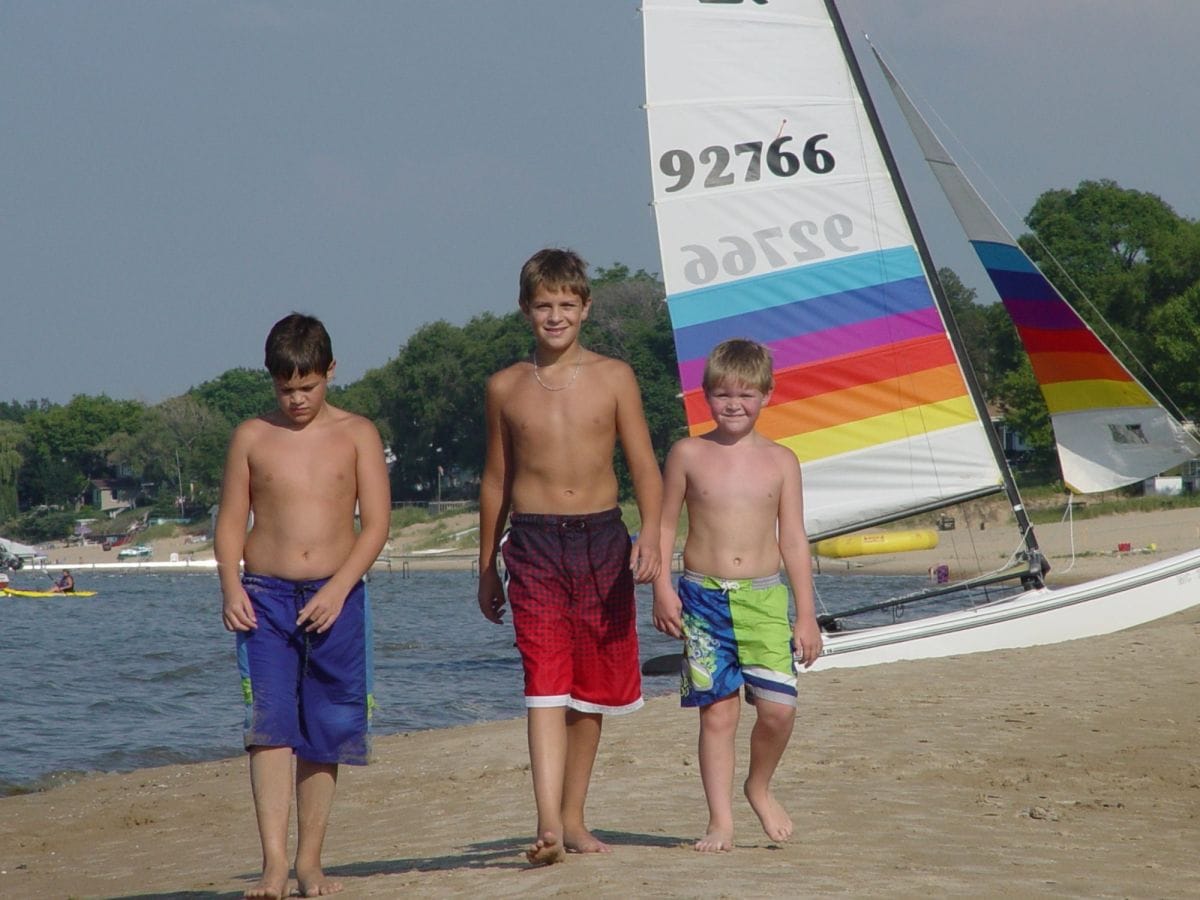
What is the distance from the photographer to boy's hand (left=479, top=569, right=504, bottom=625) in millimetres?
4660

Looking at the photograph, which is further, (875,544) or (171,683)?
(171,683)

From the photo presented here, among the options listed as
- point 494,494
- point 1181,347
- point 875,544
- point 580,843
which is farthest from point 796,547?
point 1181,347

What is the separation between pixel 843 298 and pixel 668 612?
8792 millimetres

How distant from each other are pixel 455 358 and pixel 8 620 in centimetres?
5093

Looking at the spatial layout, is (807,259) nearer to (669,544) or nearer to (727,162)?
(727,162)

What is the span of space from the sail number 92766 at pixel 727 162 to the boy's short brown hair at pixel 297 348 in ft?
27.8

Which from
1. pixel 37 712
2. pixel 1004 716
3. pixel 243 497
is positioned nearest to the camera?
pixel 243 497

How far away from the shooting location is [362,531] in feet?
14.5

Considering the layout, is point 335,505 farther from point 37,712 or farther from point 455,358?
point 455,358

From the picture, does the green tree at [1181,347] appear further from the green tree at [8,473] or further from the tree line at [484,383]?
the green tree at [8,473]

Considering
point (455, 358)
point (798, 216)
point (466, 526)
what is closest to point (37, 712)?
point (798, 216)

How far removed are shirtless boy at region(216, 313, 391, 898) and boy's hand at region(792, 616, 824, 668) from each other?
1252 millimetres

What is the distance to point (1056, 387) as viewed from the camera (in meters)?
13.2

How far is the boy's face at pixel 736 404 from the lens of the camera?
4.68 metres
